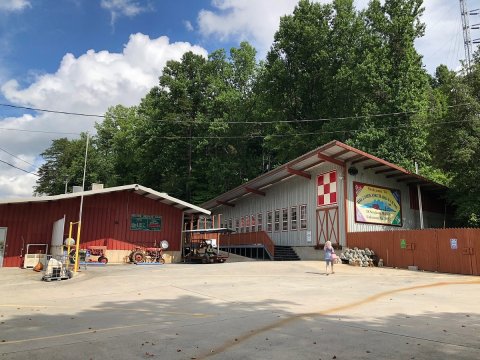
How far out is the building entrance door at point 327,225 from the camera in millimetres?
23359

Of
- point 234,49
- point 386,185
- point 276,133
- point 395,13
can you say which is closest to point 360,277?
point 386,185

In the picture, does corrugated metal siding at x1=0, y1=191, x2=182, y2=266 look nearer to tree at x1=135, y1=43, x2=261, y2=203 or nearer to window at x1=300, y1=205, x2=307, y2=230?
window at x1=300, y1=205, x2=307, y2=230

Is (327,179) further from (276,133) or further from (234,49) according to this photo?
(234,49)

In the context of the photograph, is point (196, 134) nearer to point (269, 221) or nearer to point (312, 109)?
point (312, 109)

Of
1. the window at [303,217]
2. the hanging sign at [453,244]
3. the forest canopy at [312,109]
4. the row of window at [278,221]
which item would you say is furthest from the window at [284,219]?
the hanging sign at [453,244]

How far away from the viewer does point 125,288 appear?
13.0 metres

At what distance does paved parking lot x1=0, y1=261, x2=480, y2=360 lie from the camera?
5840 millimetres

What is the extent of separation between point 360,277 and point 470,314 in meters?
7.59

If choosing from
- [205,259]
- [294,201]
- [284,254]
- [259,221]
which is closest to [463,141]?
[294,201]

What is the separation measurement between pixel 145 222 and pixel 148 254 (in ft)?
6.33

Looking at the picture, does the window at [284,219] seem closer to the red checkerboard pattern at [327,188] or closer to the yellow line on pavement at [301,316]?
the red checkerboard pattern at [327,188]

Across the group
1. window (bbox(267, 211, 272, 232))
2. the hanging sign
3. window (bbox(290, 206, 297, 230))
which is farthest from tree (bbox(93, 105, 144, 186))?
the hanging sign

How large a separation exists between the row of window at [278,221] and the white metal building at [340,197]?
0.21ft

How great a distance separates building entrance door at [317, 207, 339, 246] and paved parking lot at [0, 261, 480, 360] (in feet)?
26.3
